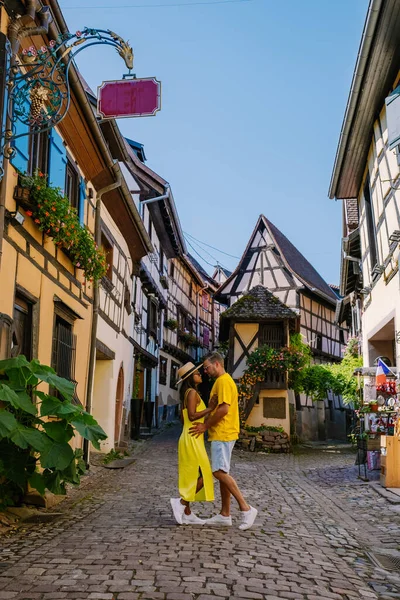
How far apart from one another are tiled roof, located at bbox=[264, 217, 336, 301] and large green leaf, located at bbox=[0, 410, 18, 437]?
2196 cm

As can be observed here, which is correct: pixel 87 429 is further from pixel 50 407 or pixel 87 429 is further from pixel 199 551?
pixel 199 551

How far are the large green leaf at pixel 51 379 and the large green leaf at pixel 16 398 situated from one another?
9.3 inches

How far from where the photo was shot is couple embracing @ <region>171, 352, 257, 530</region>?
19.3 feet

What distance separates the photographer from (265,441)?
1794cm

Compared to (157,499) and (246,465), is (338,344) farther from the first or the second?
(157,499)

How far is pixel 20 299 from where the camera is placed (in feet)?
24.8

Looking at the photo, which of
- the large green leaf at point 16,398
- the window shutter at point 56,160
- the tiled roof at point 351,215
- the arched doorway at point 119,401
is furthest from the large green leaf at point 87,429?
the tiled roof at point 351,215

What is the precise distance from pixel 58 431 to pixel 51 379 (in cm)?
49

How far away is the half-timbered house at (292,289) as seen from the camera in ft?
88.3

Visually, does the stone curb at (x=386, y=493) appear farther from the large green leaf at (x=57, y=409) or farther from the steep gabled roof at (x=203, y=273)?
the steep gabled roof at (x=203, y=273)

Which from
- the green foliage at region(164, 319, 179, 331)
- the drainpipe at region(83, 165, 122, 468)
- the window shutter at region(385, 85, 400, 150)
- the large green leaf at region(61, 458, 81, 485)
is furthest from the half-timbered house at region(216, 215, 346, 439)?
the large green leaf at region(61, 458, 81, 485)

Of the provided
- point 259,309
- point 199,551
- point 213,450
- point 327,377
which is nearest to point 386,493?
point 213,450

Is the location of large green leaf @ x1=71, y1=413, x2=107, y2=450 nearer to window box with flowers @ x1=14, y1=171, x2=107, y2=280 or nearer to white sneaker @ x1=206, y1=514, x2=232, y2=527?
white sneaker @ x1=206, y1=514, x2=232, y2=527

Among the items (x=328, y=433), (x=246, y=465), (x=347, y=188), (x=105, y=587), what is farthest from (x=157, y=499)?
(x=328, y=433)
